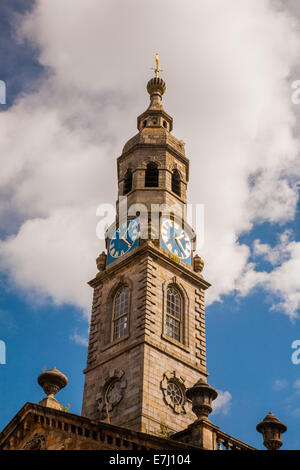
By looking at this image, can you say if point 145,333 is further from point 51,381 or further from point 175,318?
point 51,381

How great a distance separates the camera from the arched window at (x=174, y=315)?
36406mm

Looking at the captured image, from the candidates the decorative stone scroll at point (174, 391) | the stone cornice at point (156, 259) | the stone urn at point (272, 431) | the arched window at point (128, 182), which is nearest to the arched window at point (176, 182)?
the arched window at point (128, 182)

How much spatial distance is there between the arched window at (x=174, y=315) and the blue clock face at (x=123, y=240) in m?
3.52

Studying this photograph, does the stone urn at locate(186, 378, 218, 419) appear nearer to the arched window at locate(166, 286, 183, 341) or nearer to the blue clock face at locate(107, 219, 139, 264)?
the arched window at locate(166, 286, 183, 341)

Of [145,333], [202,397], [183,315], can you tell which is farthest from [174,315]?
[202,397]

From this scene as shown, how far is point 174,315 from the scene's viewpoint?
37125mm

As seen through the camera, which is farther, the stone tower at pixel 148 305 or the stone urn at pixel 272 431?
the stone tower at pixel 148 305

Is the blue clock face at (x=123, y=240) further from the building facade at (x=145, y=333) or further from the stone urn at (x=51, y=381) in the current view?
the stone urn at (x=51, y=381)

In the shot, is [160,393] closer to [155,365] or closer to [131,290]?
[155,365]

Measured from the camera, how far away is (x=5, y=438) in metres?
26.8

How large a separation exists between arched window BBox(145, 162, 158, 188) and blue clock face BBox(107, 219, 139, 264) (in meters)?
3.80

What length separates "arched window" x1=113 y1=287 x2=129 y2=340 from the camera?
1425 inches

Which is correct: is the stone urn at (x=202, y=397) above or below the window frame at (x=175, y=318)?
below
